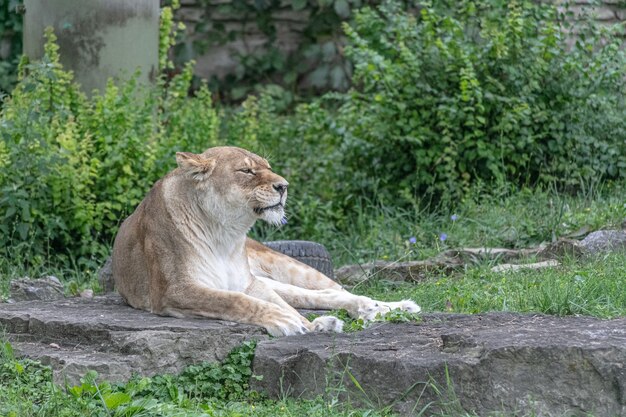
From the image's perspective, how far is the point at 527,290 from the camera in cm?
627

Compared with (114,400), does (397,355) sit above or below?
above

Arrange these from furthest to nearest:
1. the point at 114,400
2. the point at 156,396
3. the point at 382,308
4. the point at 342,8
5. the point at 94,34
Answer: the point at 342,8 → the point at 94,34 → the point at 382,308 → the point at 156,396 → the point at 114,400


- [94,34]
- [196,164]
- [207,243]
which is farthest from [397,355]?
[94,34]

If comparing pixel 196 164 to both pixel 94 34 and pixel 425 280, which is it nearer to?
pixel 425 280

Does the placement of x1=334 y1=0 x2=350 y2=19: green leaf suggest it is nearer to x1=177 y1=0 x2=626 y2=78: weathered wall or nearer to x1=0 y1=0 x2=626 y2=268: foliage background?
x1=177 y1=0 x2=626 y2=78: weathered wall

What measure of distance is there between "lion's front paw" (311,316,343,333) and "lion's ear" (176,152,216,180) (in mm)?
1159

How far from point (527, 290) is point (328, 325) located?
1.24 m

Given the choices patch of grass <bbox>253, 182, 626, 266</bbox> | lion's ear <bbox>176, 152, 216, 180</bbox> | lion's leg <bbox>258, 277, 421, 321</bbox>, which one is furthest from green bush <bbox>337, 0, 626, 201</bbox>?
lion's ear <bbox>176, 152, 216, 180</bbox>

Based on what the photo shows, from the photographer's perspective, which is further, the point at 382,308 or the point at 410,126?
the point at 410,126

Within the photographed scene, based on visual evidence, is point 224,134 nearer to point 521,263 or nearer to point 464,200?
point 464,200

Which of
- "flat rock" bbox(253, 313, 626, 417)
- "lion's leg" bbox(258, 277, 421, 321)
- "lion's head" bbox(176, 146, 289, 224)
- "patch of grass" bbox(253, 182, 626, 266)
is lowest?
"patch of grass" bbox(253, 182, 626, 266)

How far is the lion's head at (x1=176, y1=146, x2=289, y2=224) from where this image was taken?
6.25 meters

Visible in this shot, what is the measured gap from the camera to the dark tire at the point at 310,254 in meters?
7.73

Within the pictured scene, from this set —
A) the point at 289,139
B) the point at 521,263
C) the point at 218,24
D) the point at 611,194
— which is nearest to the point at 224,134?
the point at 289,139
